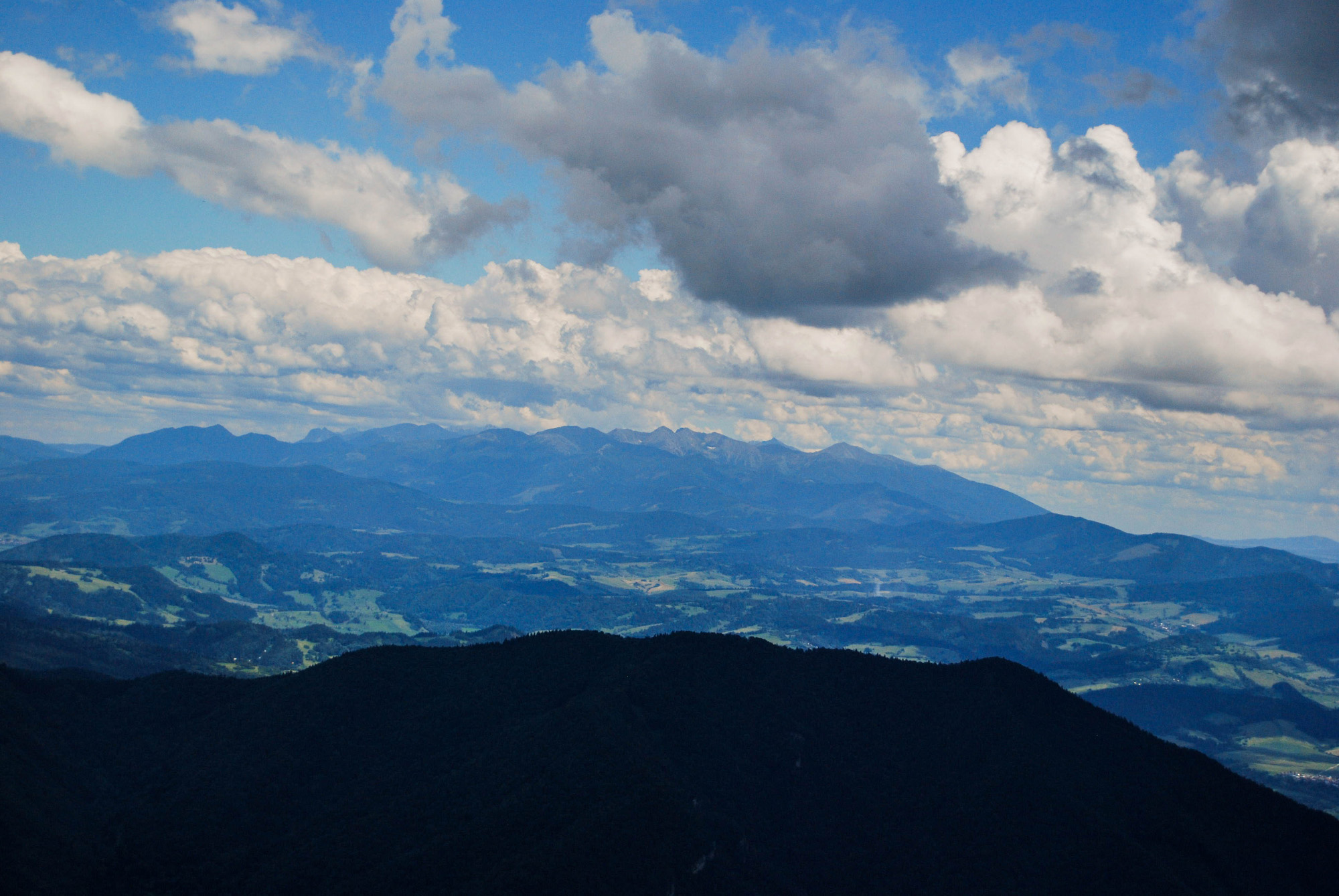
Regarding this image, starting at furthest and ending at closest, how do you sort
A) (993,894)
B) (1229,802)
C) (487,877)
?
(1229,802) < (993,894) < (487,877)

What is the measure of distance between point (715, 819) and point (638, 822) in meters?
20.1

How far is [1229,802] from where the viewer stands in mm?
195125

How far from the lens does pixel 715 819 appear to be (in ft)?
553

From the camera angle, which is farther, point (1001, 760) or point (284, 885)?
point (1001, 760)

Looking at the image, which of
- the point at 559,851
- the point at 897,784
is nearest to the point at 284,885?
the point at 559,851

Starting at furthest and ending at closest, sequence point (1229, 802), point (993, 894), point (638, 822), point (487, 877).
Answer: point (1229, 802), point (993, 894), point (638, 822), point (487, 877)

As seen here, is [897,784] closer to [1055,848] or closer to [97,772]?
[1055,848]

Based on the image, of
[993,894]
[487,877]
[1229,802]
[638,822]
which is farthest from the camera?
[1229,802]

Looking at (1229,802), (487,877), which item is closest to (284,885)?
(487,877)

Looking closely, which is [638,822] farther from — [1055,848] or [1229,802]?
[1229,802]

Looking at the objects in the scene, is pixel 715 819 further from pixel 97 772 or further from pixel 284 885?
pixel 97 772

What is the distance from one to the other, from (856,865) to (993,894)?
77.2 feet

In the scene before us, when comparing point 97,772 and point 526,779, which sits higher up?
point 526,779

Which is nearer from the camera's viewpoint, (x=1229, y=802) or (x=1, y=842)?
(x=1, y=842)
